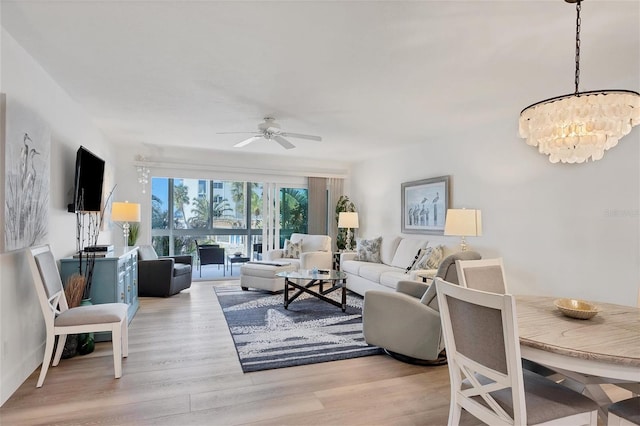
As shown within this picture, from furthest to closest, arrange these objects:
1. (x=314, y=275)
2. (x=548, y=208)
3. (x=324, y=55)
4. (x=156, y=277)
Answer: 1. (x=156, y=277)
2. (x=314, y=275)
3. (x=548, y=208)
4. (x=324, y=55)

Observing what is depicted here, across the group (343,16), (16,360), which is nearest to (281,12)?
(343,16)

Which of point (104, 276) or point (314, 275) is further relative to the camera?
point (314, 275)

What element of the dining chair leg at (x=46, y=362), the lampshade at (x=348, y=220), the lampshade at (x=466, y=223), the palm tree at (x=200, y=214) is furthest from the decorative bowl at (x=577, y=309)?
the palm tree at (x=200, y=214)

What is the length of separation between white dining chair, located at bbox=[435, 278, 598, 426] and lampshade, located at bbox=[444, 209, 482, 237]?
241 cm

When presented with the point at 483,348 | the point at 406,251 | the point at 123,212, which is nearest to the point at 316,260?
the point at 406,251

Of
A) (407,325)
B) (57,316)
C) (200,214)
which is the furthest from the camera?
(200,214)

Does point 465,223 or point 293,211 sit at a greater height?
point 293,211

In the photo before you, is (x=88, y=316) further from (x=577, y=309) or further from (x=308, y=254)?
(x=308, y=254)

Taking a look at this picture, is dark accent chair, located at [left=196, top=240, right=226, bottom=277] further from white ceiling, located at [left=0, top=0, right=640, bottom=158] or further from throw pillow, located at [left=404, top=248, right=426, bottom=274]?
throw pillow, located at [left=404, top=248, right=426, bottom=274]

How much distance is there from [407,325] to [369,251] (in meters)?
3.00

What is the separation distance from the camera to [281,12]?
2.04m

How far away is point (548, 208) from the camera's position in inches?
143

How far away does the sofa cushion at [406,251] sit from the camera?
5109 millimetres

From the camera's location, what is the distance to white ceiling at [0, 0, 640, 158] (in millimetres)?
2037
